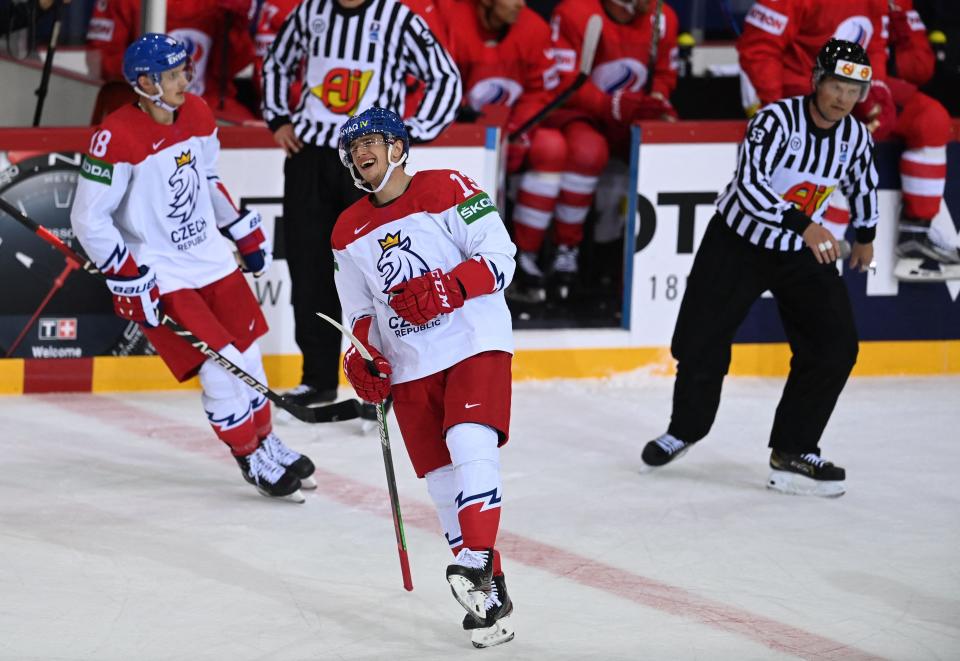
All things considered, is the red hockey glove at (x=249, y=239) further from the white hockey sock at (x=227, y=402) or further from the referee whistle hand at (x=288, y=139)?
the referee whistle hand at (x=288, y=139)

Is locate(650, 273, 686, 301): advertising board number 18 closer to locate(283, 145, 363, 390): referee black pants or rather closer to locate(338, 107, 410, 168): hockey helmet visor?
locate(283, 145, 363, 390): referee black pants

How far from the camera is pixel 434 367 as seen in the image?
3445 mm

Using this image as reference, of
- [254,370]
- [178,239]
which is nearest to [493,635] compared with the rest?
[254,370]

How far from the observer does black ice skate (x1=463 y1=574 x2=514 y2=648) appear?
3.37 m

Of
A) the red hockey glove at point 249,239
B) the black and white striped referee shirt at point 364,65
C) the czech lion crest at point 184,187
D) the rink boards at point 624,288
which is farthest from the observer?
the rink boards at point 624,288

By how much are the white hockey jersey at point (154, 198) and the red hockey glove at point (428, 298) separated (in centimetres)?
127

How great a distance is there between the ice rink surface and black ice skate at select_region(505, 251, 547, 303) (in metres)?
0.69

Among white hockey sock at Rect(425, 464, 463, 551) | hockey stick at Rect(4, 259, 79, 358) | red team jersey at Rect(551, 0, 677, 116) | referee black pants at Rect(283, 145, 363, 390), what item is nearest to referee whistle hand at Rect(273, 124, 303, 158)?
referee black pants at Rect(283, 145, 363, 390)

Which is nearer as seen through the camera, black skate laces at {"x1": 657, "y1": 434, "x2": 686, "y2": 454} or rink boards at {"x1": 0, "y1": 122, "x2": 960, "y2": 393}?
black skate laces at {"x1": 657, "y1": 434, "x2": 686, "y2": 454}

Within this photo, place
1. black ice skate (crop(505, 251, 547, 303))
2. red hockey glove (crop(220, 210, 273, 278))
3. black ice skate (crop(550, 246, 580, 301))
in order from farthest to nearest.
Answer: black ice skate (crop(550, 246, 580, 301))
black ice skate (crop(505, 251, 547, 303))
red hockey glove (crop(220, 210, 273, 278))

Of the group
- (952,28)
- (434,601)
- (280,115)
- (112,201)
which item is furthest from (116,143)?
(952,28)

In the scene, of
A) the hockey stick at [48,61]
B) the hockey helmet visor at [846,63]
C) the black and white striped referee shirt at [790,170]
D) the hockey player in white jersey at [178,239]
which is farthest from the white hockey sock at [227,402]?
the hockey stick at [48,61]

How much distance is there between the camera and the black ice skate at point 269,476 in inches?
176

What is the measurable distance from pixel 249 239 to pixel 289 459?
652 millimetres
